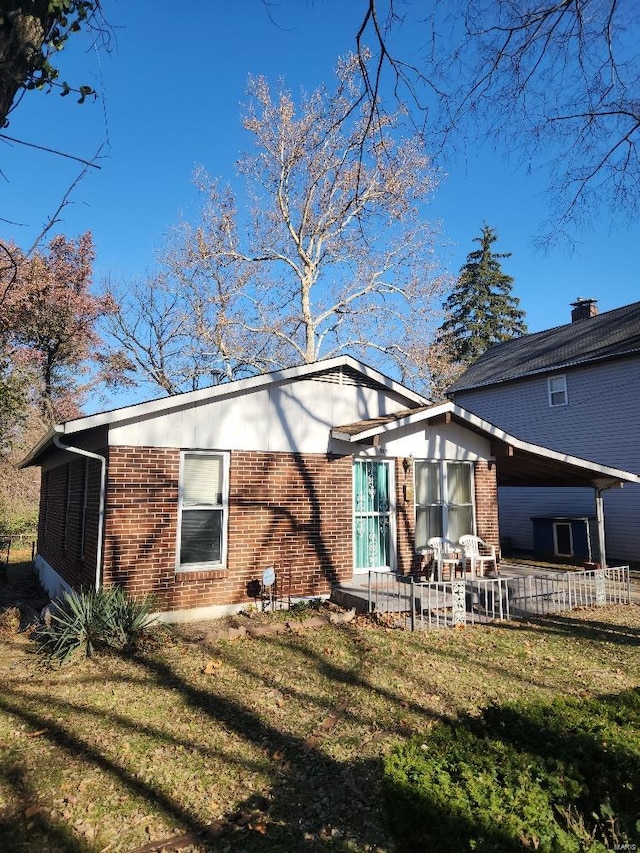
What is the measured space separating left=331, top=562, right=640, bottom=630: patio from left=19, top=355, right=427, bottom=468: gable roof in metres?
3.78

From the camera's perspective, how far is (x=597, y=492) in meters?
11.9

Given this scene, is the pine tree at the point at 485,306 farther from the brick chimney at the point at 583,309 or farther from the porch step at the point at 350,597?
the porch step at the point at 350,597

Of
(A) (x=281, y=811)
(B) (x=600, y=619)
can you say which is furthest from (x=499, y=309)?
(A) (x=281, y=811)

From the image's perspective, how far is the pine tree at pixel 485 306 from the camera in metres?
42.0

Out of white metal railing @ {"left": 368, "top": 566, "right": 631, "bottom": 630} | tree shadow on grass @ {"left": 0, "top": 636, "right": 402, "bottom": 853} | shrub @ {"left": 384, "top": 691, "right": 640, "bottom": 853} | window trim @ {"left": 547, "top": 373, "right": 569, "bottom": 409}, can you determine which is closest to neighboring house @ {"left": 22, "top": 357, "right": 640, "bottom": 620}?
white metal railing @ {"left": 368, "top": 566, "right": 631, "bottom": 630}

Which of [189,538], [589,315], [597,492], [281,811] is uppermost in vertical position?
[589,315]

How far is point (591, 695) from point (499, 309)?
133 ft

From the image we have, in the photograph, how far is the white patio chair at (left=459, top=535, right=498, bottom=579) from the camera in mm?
10555

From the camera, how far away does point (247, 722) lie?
5.07 metres

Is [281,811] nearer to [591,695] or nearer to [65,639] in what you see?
[591,695]

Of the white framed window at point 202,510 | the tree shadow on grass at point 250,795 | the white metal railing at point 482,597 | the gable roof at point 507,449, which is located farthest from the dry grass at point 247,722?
the gable roof at point 507,449

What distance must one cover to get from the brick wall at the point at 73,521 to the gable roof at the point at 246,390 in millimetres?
848

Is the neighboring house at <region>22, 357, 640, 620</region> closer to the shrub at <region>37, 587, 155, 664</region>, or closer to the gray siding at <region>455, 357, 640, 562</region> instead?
the shrub at <region>37, 587, 155, 664</region>

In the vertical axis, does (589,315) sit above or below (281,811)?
above
